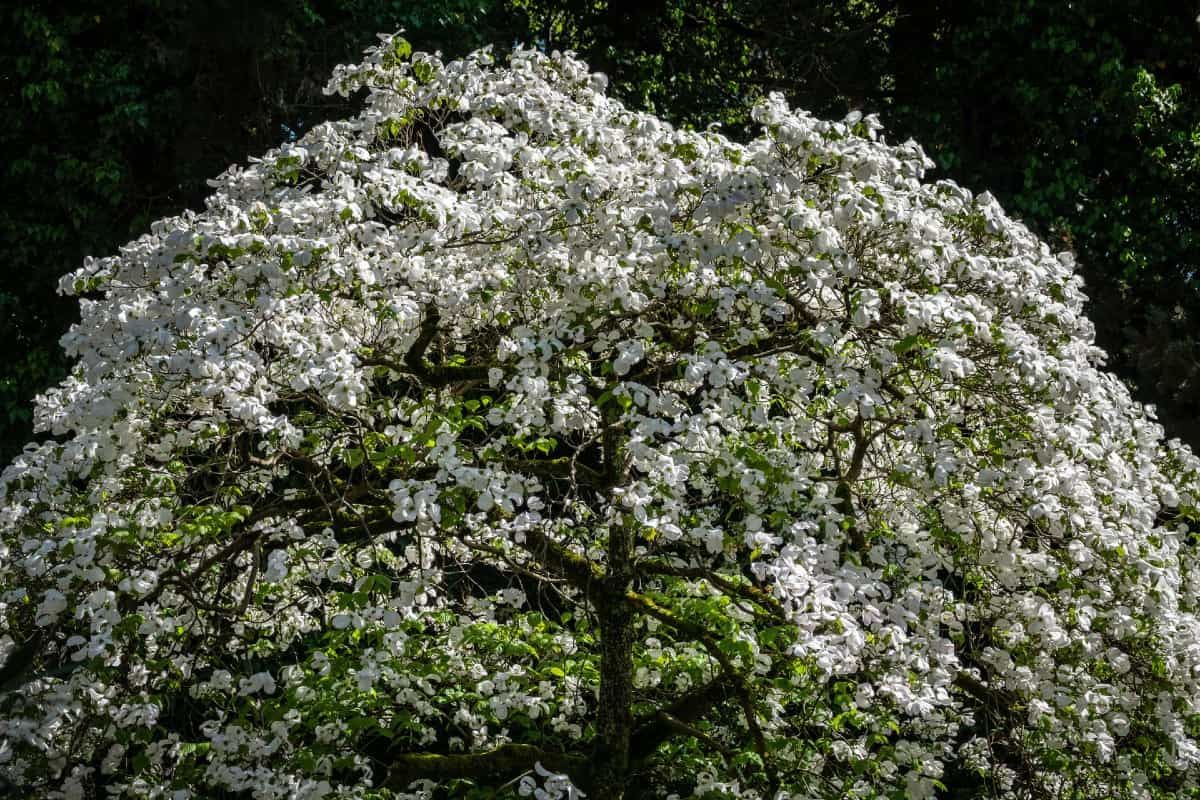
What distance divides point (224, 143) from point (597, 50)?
4345 mm

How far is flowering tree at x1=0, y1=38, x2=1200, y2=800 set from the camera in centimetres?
381

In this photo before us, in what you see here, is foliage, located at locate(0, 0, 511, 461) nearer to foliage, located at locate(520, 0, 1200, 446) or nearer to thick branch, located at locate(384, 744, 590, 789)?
foliage, located at locate(520, 0, 1200, 446)

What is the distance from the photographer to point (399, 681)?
4926 mm

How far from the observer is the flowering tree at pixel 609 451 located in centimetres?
381

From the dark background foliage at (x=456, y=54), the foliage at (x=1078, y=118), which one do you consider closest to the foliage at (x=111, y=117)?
the dark background foliage at (x=456, y=54)

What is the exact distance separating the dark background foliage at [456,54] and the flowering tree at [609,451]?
224 inches

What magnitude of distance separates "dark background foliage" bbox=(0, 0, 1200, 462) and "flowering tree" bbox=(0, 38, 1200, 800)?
18.6 feet

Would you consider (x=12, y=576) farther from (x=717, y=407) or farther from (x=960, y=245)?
(x=960, y=245)

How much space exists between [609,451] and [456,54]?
7259 mm

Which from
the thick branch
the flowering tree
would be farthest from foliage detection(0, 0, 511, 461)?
the thick branch

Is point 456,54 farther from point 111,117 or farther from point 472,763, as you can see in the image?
point 472,763

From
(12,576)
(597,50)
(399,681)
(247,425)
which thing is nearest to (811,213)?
(247,425)

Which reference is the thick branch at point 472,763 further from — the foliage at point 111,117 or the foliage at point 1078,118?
the foliage at point 1078,118

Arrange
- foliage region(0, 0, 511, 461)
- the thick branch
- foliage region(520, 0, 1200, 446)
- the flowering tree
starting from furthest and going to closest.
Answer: foliage region(520, 0, 1200, 446) < foliage region(0, 0, 511, 461) < the thick branch < the flowering tree
